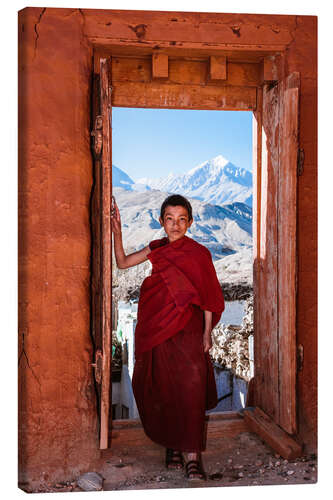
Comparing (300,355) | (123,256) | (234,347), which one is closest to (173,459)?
(300,355)

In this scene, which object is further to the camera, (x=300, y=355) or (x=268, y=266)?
(x=268, y=266)

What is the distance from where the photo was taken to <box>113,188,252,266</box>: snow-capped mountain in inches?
708

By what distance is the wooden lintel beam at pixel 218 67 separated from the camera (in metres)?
3.03

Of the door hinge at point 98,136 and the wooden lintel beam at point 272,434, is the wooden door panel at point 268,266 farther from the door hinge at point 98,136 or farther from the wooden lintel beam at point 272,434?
the door hinge at point 98,136

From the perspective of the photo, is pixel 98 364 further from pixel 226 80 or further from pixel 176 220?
pixel 226 80

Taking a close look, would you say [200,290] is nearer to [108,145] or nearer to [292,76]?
[108,145]

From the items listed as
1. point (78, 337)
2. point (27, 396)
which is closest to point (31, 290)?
point (78, 337)

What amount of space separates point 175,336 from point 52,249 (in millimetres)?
960

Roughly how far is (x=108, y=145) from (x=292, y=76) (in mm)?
1207

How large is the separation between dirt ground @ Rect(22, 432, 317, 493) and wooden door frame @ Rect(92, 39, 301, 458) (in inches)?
3.7

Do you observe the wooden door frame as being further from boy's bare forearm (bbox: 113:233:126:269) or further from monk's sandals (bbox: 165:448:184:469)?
boy's bare forearm (bbox: 113:233:126:269)

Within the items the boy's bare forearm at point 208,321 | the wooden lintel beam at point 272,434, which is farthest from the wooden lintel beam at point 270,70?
the wooden lintel beam at point 272,434

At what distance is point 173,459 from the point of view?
111 inches

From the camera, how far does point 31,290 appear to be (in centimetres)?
265
